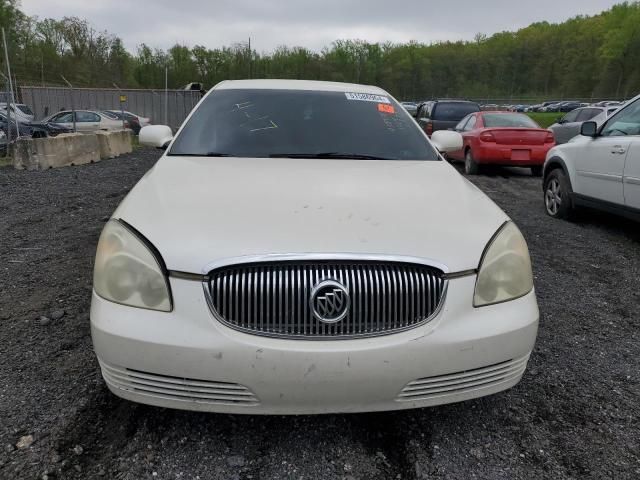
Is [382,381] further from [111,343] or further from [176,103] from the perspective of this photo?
[176,103]

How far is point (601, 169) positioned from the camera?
577 centimetres

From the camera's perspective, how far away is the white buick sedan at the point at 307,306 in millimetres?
1928

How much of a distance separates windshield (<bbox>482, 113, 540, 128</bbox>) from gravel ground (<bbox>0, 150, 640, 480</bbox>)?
7.56 meters

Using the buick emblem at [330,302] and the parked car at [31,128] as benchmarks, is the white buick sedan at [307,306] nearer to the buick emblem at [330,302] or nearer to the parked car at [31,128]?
the buick emblem at [330,302]

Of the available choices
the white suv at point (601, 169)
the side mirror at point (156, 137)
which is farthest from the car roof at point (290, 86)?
the white suv at point (601, 169)

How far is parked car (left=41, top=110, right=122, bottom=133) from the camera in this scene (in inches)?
739

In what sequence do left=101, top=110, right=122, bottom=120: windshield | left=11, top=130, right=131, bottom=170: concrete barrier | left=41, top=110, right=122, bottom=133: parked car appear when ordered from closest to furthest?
left=11, top=130, right=131, bottom=170: concrete barrier, left=41, top=110, right=122, bottom=133: parked car, left=101, top=110, right=122, bottom=120: windshield

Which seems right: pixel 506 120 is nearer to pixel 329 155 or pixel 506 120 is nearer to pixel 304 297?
pixel 329 155

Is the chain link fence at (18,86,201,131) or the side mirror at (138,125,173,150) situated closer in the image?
the side mirror at (138,125,173,150)

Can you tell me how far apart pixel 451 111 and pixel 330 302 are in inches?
559

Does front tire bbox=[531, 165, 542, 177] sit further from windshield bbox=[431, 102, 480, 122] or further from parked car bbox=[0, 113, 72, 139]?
parked car bbox=[0, 113, 72, 139]

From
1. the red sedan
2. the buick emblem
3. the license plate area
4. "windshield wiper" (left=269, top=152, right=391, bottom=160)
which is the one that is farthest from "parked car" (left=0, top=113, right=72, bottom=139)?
the buick emblem

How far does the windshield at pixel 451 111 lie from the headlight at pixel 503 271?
523 inches

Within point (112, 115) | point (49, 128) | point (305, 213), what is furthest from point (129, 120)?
point (305, 213)
